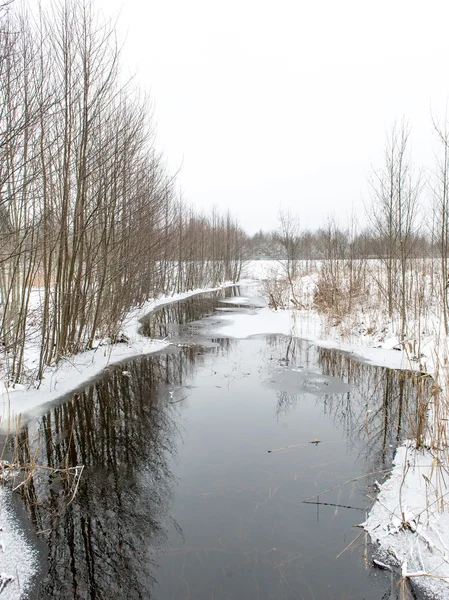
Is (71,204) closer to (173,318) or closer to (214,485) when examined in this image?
(214,485)

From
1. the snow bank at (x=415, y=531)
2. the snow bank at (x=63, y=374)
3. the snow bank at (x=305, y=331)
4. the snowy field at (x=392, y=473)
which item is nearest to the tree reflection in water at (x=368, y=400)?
the snowy field at (x=392, y=473)

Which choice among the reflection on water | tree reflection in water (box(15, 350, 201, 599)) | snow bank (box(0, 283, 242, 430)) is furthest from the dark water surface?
the reflection on water

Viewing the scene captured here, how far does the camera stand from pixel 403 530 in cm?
321

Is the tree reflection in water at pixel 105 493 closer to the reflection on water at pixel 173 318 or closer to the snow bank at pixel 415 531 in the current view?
the snow bank at pixel 415 531

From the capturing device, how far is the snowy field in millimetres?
2891

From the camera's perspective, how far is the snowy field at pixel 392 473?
2.89m

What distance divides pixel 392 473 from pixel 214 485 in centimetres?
193

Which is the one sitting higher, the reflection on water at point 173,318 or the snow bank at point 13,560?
the reflection on water at point 173,318

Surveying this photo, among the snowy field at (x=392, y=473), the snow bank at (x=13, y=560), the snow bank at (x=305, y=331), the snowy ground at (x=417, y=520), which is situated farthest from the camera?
the snow bank at (x=305, y=331)

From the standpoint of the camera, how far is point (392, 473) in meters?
4.20

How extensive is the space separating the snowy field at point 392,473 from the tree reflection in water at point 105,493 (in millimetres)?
305

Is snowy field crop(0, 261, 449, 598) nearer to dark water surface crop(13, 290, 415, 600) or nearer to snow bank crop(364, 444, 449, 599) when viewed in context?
snow bank crop(364, 444, 449, 599)

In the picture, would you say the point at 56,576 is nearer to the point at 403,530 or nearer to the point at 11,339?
the point at 403,530

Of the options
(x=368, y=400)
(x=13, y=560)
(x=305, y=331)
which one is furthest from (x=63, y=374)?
(x=305, y=331)
